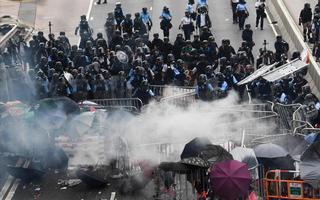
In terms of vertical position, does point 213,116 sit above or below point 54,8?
below

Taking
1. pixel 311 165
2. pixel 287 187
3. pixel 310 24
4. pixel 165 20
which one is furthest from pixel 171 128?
pixel 165 20

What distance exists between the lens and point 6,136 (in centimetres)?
1855

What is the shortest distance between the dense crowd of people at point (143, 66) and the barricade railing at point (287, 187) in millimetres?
3425

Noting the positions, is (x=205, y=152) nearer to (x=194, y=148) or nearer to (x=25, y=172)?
(x=194, y=148)

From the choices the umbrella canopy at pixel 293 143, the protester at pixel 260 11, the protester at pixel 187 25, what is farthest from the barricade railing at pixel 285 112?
the protester at pixel 260 11

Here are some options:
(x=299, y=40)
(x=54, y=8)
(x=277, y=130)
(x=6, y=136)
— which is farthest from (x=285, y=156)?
(x=54, y=8)

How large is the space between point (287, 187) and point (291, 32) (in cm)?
1149

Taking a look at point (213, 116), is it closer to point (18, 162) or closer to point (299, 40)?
point (18, 162)

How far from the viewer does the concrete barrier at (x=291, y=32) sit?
2305cm

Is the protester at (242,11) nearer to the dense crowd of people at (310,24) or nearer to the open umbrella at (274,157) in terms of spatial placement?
the dense crowd of people at (310,24)

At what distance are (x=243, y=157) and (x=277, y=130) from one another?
325 centimetres

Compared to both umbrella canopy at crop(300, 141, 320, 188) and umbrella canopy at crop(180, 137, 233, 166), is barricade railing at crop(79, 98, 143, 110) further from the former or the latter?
umbrella canopy at crop(300, 141, 320, 188)

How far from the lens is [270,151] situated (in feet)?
53.4

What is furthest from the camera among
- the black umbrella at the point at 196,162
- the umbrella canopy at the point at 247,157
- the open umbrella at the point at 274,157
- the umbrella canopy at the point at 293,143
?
the umbrella canopy at the point at 293,143
